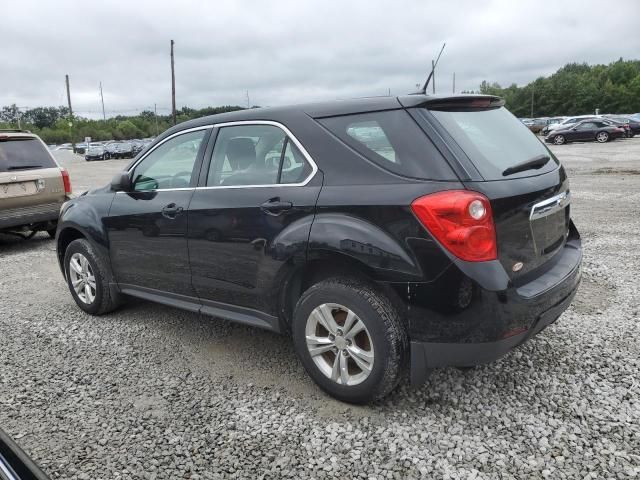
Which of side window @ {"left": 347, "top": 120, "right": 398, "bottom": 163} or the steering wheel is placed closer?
side window @ {"left": 347, "top": 120, "right": 398, "bottom": 163}

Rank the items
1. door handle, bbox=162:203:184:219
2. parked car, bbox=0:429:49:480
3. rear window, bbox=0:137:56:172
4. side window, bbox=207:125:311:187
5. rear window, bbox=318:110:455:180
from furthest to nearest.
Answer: rear window, bbox=0:137:56:172 < door handle, bbox=162:203:184:219 < side window, bbox=207:125:311:187 < rear window, bbox=318:110:455:180 < parked car, bbox=0:429:49:480

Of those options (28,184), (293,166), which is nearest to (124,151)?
(28,184)

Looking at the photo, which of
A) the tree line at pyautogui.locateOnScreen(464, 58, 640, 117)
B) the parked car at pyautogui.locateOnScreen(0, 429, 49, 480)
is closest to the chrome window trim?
the parked car at pyautogui.locateOnScreen(0, 429, 49, 480)

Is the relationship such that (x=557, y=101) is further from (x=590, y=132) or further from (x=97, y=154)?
(x=97, y=154)

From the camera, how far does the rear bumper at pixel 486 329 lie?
2.60 meters

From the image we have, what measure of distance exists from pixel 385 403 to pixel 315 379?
1.40 feet

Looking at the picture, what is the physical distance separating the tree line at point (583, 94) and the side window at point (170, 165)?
93.3m

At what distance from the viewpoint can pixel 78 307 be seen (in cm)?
507

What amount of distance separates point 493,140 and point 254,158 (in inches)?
57.4

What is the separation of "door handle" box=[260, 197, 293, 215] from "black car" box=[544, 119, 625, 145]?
30704mm

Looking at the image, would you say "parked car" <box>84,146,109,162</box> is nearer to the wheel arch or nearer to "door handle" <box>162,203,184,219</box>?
"door handle" <box>162,203,184,219</box>

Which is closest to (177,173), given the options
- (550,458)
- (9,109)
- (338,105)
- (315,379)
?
(338,105)

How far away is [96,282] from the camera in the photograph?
462cm

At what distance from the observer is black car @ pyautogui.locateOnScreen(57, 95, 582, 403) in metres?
2.63
